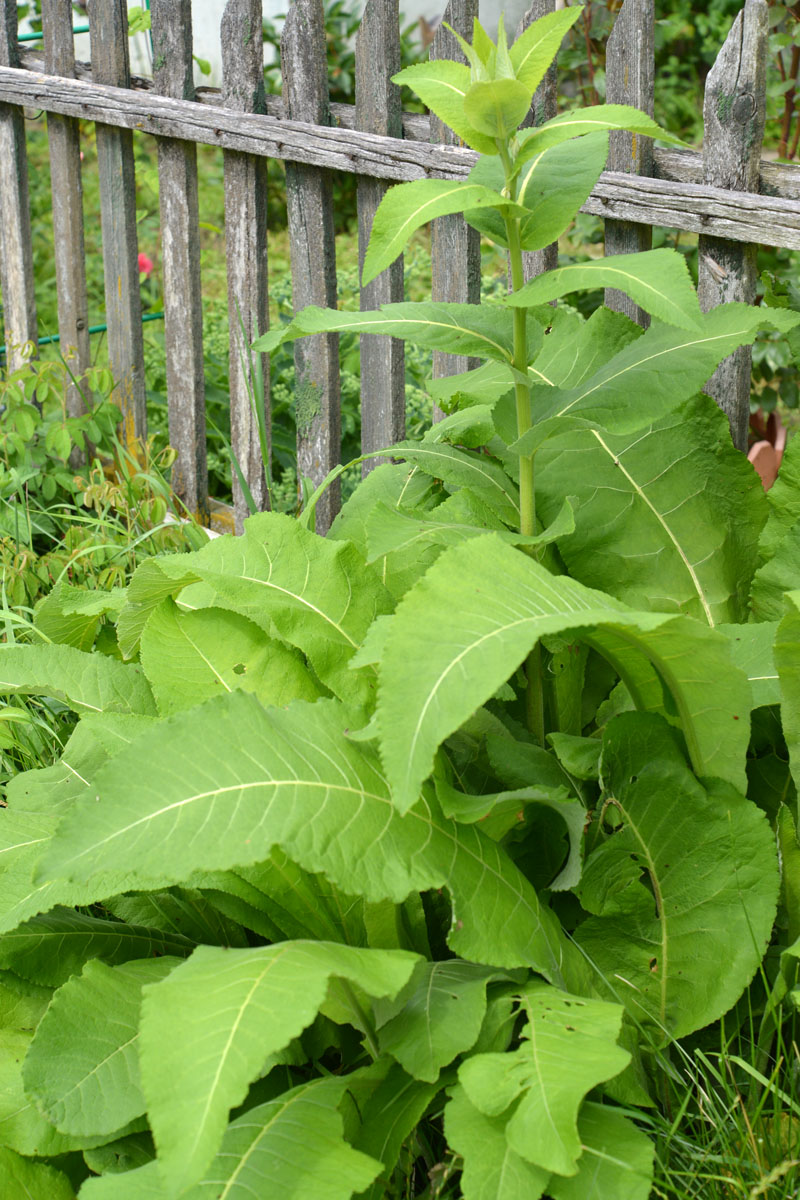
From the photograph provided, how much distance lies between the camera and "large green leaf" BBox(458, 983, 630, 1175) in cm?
114

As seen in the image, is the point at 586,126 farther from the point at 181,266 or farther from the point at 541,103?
the point at 181,266

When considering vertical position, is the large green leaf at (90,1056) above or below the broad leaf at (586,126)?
below

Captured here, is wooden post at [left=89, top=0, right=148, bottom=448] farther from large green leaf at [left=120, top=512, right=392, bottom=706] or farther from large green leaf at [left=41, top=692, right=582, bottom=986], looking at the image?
large green leaf at [left=41, top=692, right=582, bottom=986]

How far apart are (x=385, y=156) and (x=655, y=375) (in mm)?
1419

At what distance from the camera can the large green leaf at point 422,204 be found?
1438 millimetres

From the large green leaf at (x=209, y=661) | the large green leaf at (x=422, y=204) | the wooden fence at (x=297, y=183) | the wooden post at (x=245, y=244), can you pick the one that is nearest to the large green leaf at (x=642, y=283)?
the large green leaf at (x=422, y=204)

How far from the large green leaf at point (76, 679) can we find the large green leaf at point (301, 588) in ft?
0.90

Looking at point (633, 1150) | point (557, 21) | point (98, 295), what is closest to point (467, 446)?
point (557, 21)

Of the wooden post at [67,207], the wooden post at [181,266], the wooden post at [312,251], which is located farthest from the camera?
the wooden post at [67,207]

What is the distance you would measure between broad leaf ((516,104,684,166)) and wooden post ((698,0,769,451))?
71cm

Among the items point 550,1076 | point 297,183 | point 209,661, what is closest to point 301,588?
point 209,661

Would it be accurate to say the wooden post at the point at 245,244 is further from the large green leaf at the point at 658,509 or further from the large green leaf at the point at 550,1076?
the large green leaf at the point at 550,1076

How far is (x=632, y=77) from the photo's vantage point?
7.62 feet

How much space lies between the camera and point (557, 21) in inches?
58.7
